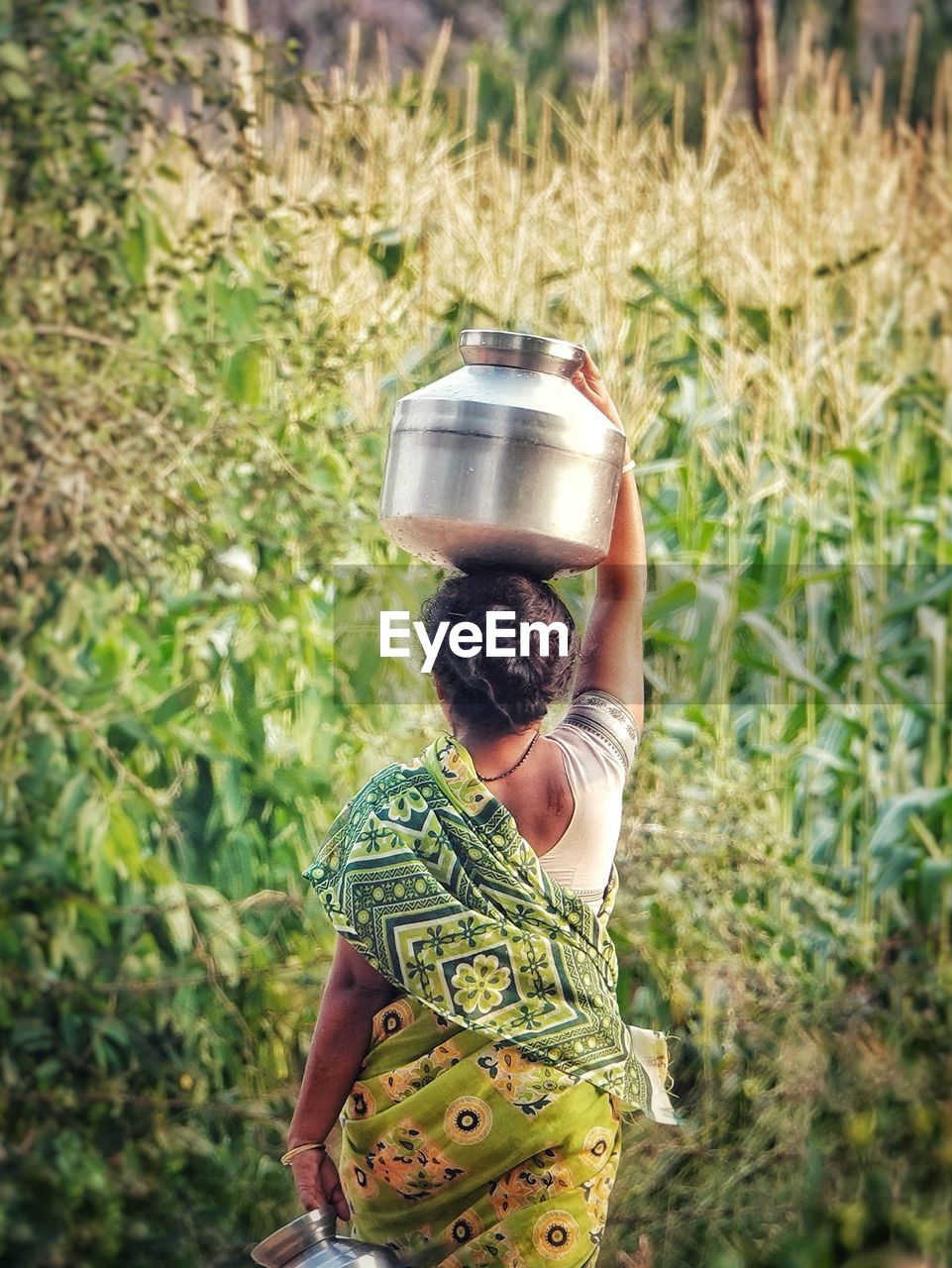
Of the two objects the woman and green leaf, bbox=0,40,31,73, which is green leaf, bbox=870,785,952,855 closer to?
the woman

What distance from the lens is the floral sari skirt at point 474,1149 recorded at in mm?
1888

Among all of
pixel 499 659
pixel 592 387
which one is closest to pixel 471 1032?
pixel 499 659

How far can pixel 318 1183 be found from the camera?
1980 millimetres

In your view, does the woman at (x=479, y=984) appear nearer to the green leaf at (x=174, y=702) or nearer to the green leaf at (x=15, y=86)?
the green leaf at (x=174, y=702)

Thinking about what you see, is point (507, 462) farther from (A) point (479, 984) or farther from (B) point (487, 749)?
(A) point (479, 984)

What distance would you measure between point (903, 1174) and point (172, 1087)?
4.69 ft

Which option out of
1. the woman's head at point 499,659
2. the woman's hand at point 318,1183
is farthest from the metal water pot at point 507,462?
the woman's hand at point 318,1183

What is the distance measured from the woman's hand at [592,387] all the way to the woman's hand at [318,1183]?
96 cm

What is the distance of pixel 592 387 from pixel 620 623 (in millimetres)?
299

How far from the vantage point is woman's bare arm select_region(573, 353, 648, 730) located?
2.01 meters

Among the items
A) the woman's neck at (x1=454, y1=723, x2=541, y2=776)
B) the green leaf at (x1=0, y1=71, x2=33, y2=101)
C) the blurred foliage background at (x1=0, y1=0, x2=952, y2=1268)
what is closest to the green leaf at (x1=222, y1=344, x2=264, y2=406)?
the blurred foliage background at (x1=0, y1=0, x2=952, y2=1268)

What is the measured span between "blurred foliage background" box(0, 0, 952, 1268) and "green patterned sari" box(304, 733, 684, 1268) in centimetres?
98

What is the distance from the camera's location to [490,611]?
6.19 ft

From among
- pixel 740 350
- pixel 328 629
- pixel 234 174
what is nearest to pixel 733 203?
pixel 740 350
